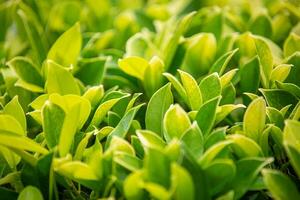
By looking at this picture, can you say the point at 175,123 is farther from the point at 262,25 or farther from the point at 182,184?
the point at 262,25

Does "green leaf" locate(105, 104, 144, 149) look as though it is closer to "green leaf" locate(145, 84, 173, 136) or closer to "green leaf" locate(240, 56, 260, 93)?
"green leaf" locate(145, 84, 173, 136)

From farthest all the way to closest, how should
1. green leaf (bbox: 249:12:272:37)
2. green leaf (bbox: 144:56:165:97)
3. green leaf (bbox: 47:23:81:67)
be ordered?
green leaf (bbox: 249:12:272:37) < green leaf (bbox: 47:23:81:67) < green leaf (bbox: 144:56:165:97)

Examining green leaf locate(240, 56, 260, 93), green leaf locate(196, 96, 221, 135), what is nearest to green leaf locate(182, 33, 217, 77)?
green leaf locate(240, 56, 260, 93)

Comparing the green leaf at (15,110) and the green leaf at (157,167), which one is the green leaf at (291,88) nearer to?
the green leaf at (157,167)

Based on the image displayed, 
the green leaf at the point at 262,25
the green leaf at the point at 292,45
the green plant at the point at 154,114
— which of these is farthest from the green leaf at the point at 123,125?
the green leaf at the point at 262,25

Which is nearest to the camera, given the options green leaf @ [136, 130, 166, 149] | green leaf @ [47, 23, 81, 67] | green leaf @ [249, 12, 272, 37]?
green leaf @ [136, 130, 166, 149]
